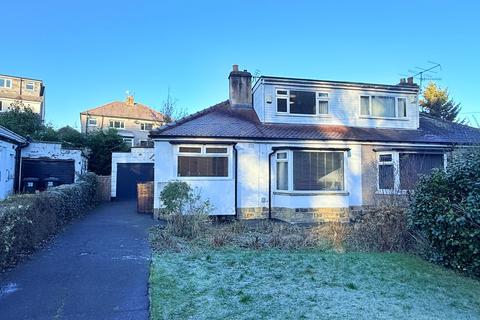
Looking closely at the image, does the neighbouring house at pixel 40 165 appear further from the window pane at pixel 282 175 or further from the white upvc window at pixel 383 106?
the white upvc window at pixel 383 106

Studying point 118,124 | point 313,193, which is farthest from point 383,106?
point 118,124

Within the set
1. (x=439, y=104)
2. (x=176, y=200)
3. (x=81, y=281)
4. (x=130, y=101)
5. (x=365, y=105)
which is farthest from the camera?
(x=130, y=101)

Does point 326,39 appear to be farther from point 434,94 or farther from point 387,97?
point 434,94

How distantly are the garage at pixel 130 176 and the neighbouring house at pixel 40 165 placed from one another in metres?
2.50

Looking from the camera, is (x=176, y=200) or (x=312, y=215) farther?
(x=312, y=215)

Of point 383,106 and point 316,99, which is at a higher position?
point 316,99

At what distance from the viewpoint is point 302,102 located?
1773 centimetres

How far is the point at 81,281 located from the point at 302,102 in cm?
1384

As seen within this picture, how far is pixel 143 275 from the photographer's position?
21.8 ft

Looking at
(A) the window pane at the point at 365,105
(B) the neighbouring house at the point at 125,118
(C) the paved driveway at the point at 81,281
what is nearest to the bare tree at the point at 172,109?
(B) the neighbouring house at the point at 125,118

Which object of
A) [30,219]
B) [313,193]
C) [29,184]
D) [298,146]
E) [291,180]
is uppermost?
[298,146]

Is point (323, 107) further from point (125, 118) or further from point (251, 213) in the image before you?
point (125, 118)

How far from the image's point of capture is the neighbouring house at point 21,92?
150 feet

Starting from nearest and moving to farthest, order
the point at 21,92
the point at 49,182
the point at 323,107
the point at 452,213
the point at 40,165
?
the point at 452,213 < the point at 323,107 < the point at 49,182 < the point at 40,165 < the point at 21,92
